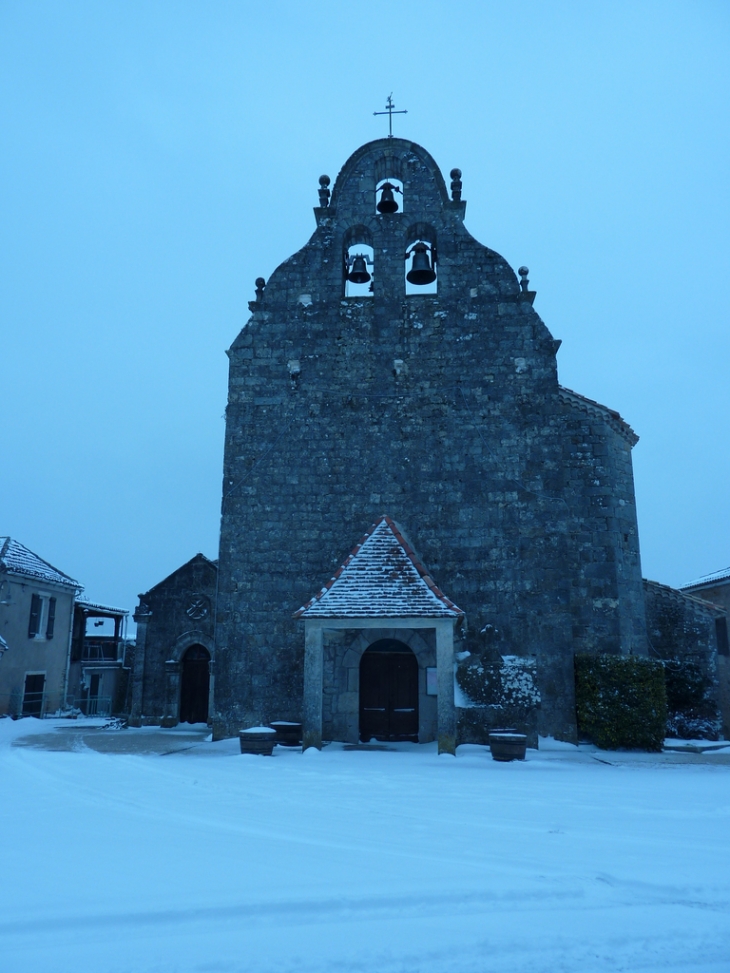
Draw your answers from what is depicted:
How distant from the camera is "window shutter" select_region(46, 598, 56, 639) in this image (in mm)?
23638

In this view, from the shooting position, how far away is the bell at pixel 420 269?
14750 millimetres

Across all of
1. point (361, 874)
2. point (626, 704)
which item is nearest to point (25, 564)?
point (626, 704)

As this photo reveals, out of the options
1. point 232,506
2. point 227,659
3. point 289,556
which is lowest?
point 227,659

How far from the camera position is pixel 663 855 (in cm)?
571

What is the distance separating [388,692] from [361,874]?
8.46 metres

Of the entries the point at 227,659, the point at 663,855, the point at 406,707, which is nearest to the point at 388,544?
the point at 406,707

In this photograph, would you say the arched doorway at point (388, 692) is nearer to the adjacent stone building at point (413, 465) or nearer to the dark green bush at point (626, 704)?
the adjacent stone building at point (413, 465)

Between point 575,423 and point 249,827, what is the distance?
11027 millimetres

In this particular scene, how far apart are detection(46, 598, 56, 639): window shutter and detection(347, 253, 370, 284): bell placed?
16.7 metres

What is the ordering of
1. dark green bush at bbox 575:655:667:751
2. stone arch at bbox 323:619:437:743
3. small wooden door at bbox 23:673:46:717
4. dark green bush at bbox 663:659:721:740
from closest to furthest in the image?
dark green bush at bbox 575:655:667:751, stone arch at bbox 323:619:437:743, dark green bush at bbox 663:659:721:740, small wooden door at bbox 23:673:46:717

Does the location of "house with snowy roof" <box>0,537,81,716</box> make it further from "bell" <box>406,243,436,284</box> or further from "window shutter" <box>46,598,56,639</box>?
"bell" <box>406,243,436,284</box>

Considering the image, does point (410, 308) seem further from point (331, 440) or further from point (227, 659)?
point (227, 659)

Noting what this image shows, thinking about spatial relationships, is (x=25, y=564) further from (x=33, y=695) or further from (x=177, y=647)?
(x=177, y=647)

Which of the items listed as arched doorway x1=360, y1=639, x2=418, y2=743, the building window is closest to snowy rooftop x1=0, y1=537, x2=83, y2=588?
the building window
